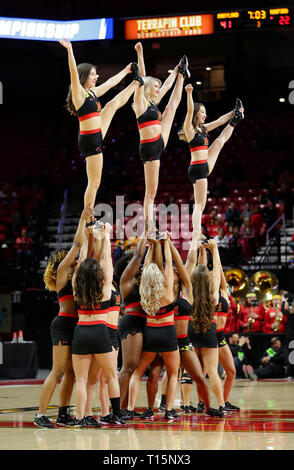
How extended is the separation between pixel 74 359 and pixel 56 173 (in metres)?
15.1

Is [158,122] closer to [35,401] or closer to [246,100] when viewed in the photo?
[35,401]

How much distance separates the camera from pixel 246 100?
21.6 m

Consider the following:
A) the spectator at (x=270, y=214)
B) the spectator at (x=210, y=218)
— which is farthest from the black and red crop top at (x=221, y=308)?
the spectator at (x=270, y=214)

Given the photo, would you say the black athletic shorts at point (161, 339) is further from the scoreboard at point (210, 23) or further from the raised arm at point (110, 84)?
Answer: the scoreboard at point (210, 23)

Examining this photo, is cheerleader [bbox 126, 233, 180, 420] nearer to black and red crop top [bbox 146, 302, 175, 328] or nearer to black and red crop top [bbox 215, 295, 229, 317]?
black and red crop top [bbox 146, 302, 175, 328]

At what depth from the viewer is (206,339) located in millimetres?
7316

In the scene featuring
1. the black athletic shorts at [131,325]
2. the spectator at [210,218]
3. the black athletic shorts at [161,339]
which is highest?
the spectator at [210,218]

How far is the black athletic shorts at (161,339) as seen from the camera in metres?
6.77

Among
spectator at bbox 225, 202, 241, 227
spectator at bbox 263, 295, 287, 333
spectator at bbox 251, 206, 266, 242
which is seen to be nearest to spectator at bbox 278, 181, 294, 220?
spectator at bbox 251, 206, 266, 242

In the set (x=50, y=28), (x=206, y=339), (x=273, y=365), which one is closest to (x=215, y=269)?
(x=206, y=339)

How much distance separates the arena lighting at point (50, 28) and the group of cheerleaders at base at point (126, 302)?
10.2 metres

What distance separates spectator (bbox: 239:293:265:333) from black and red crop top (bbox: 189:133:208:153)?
6.10 m

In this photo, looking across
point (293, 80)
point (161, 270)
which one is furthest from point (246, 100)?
point (161, 270)
